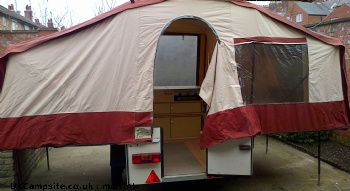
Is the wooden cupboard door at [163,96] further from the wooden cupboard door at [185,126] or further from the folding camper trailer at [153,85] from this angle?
the folding camper trailer at [153,85]

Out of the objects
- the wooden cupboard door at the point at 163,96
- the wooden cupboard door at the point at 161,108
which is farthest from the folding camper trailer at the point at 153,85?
the wooden cupboard door at the point at 163,96

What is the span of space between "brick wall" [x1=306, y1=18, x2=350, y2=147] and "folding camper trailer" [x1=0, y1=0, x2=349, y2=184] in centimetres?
219

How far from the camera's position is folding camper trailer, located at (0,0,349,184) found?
345cm

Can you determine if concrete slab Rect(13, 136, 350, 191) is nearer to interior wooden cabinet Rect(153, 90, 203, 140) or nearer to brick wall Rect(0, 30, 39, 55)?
interior wooden cabinet Rect(153, 90, 203, 140)

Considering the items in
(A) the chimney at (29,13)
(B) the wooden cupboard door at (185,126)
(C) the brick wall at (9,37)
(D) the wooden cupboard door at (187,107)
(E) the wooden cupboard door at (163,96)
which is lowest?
(B) the wooden cupboard door at (185,126)

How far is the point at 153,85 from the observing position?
365cm

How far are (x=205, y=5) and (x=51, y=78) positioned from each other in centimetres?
215

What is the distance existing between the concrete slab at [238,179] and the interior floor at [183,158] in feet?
1.73

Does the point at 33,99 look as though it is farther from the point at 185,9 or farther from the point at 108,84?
the point at 185,9

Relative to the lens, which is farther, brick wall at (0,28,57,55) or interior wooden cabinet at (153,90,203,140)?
brick wall at (0,28,57,55)

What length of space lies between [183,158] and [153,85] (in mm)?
1692

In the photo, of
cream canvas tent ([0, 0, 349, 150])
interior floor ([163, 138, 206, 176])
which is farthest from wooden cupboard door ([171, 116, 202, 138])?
cream canvas tent ([0, 0, 349, 150])

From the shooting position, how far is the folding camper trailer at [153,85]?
11.3 ft

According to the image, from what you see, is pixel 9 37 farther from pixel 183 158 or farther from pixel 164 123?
pixel 183 158
